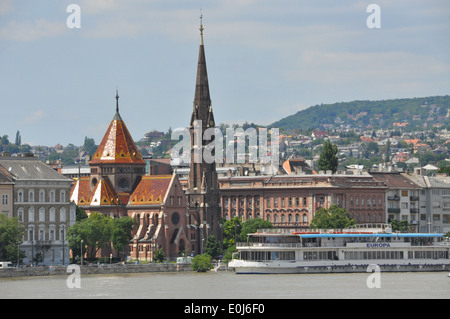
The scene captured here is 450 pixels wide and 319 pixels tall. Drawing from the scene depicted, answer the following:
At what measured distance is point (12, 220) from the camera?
533 ft

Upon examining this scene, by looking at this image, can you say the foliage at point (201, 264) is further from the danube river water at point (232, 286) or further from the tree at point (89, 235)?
the tree at point (89, 235)

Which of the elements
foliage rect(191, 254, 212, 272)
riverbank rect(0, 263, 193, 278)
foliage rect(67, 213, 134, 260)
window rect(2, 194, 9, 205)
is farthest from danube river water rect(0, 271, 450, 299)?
foliage rect(67, 213, 134, 260)

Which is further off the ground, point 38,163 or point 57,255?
point 38,163

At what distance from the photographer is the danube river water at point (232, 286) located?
12112 centimetres

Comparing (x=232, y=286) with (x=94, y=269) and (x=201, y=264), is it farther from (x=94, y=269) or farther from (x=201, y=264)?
(x=201, y=264)

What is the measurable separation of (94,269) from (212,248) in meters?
35.2

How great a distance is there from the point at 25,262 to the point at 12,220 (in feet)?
22.3

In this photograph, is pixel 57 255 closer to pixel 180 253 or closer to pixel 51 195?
pixel 51 195

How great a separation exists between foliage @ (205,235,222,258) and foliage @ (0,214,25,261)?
3736 cm

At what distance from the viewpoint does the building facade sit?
554 feet

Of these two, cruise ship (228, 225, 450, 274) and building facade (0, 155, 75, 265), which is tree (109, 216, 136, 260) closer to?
building facade (0, 155, 75, 265)

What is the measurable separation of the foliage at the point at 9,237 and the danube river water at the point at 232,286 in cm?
980

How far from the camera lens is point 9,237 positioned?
6324 inches
